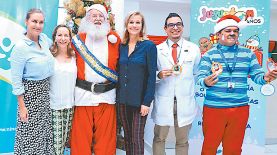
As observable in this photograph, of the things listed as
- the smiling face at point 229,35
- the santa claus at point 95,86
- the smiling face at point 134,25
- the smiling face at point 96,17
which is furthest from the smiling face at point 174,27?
the smiling face at point 96,17

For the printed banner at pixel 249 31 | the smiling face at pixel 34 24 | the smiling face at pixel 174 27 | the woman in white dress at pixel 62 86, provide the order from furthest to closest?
1. the printed banner at pixel 249 31
2. the smiling face at pixel 174 27
3. the woman in white dress at pixel 62 86
4. the smiling face at pixel 34 24

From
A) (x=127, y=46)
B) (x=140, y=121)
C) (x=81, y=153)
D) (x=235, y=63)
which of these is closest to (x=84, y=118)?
(x=81, y=153)

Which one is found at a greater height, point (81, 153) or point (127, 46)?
point (127, 46)

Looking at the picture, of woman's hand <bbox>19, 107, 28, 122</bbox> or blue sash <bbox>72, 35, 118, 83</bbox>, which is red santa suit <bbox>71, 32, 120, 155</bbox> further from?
woman's hand <bbox>19, 107, 28, 122</bbox>

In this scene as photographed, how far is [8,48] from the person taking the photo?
361 cm

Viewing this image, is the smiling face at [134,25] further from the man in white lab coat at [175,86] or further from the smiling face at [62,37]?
the smiling face at [62,37]

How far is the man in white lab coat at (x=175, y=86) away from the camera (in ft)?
9.82

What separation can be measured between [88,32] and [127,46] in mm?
394

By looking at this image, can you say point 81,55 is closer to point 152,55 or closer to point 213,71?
point 152,55

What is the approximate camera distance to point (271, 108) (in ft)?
16.9

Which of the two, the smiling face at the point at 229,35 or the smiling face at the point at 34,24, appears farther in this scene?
the smiling face at the point at 229,35

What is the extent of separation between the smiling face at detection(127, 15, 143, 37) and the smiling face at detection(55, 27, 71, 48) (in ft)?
1.93

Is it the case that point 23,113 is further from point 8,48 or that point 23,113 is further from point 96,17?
point 8,48

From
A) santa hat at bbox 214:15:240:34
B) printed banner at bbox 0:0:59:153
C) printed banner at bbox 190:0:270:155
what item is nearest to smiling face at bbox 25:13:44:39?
printed banner at bbox 0:0:59:153
